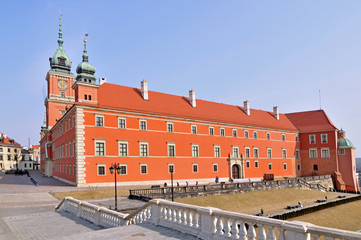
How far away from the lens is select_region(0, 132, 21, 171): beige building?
274 feet

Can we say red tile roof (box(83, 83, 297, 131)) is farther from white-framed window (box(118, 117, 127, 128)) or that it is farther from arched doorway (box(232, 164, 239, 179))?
arched doorway (box(232, 164, 239, 179))

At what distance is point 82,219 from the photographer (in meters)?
13.0

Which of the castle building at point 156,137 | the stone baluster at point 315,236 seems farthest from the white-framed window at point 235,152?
the stone baluster at point 315,236

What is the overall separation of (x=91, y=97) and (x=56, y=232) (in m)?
24.5

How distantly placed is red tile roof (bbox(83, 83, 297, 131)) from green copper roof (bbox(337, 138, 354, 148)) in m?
8.59

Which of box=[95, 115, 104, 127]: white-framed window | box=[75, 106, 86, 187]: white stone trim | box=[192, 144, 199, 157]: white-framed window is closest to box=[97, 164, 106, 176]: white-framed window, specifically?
box=[75, 106, 86, 187]: white stone trim

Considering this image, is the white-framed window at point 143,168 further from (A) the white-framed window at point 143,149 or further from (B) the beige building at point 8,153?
(B) the beige building at point 8,153

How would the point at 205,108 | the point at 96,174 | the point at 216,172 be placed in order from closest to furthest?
the point at 96,174 < the point at 216,172 < the point at 205,108

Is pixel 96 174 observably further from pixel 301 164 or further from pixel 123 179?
pixel 301 164

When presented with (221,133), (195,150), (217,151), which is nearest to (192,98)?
(221,133)

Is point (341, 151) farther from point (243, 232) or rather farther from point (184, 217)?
point (243, 232)

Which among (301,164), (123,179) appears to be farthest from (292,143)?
(123,179)

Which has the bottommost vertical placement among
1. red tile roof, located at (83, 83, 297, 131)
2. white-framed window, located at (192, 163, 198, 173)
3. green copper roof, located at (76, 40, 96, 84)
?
white-framed window, located at (192, 163, 198, 173)

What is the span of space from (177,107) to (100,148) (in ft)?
45.0
